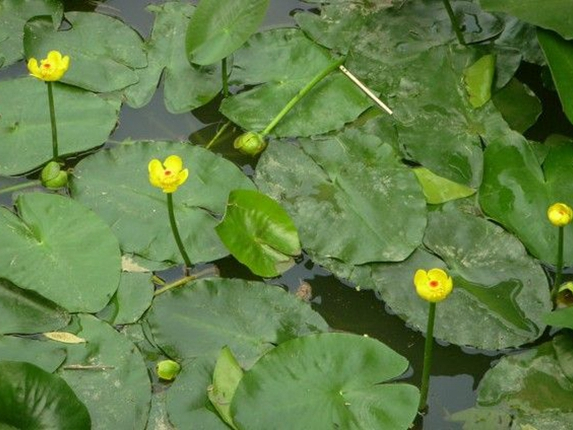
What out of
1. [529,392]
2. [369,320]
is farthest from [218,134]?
[529,392]

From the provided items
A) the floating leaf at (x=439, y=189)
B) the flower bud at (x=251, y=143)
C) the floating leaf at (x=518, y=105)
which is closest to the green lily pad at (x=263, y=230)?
the flower bud at (x=251, y=143)

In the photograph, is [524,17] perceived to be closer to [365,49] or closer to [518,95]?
[518,95]

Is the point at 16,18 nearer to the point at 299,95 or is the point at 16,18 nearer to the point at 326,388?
the point at 299,95

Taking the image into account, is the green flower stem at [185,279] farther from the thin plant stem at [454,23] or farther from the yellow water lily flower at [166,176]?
the thin plant stem at [454,23]

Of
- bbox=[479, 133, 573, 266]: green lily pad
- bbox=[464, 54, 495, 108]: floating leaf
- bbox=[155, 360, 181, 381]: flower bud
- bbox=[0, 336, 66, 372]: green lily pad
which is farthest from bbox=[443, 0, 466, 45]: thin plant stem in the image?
bbox=[0, 336, 66, 372]: green lily pad

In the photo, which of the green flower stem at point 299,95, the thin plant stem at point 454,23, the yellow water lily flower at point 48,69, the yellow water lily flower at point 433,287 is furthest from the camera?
the thin plant stem at point 454,23

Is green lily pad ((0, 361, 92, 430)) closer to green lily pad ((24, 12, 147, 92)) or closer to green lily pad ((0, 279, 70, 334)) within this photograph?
green lily pad ((0, 279, 70, 334))

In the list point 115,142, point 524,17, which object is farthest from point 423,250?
point 115,142
